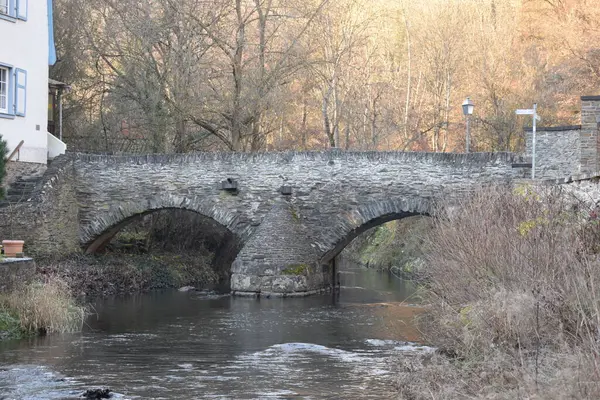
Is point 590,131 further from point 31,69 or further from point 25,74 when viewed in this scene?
point 31,69

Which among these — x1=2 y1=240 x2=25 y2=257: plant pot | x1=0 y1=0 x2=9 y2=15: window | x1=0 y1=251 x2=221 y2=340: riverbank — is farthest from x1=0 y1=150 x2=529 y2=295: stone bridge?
x1=2 y1=240 x2=25 y2=257: plant pot

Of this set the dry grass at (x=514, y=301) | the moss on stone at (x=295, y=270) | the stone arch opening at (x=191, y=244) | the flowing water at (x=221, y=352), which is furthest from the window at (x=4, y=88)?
the dry grass at (x=514, y=301)

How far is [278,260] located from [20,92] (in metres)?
7.28

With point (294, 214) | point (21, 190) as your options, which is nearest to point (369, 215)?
point (294, 214)

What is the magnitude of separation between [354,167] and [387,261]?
10.2m

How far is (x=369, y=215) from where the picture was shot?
2142 centimetres

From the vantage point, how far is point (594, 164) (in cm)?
1728

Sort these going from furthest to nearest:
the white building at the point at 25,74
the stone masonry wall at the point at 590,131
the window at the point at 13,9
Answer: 1. the white building at the point at 25,74
2. the window at the point at 13,9
3. the stone masonry wall at the point at 590,131

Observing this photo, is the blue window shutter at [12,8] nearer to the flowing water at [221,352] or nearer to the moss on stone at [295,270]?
the flowing water at [221,352]

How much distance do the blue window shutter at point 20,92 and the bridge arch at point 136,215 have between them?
3.41 meters

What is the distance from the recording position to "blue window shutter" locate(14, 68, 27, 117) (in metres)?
21.7

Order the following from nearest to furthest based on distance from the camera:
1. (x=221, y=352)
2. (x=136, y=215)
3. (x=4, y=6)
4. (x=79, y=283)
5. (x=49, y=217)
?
(x=221, y=352) < (x=79, y=283) < (x=4, y=6) < (x=49, y=217) < (x=136, y=215)

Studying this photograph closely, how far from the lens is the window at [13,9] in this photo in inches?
840

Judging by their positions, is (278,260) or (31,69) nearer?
(278,260)
